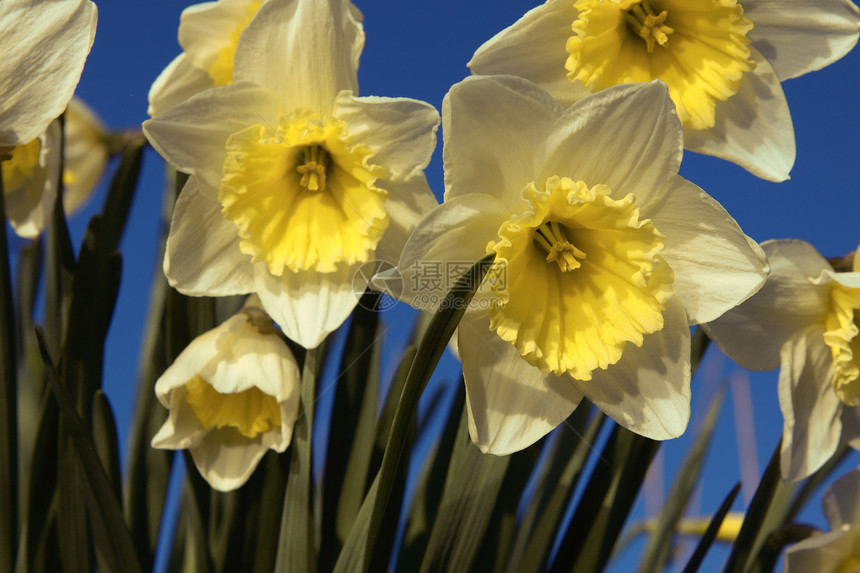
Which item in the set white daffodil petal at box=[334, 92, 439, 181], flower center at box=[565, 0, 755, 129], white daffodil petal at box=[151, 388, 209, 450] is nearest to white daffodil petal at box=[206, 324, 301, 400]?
white daffodil petal at box=[151, 388, 209, 450]

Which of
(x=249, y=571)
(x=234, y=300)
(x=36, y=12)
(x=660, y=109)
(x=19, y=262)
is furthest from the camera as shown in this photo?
(x=19, y=262)

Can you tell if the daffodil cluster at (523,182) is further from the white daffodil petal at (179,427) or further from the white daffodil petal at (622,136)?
the white daffodil petal at (179,427)

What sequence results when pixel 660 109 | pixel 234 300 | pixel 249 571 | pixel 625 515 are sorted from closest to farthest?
pixel 660 109
pixel 625 515
pixel 249 571
pixel 234 300

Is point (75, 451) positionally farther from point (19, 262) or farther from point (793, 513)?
point (793, 513)

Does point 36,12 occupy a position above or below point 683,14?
below

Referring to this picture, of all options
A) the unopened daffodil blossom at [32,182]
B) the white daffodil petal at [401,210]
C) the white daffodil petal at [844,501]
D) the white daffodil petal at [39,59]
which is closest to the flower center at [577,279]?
the white daffodil petal at [401,210]

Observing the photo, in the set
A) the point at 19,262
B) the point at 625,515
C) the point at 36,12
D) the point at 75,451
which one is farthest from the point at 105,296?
the point at 625,515
